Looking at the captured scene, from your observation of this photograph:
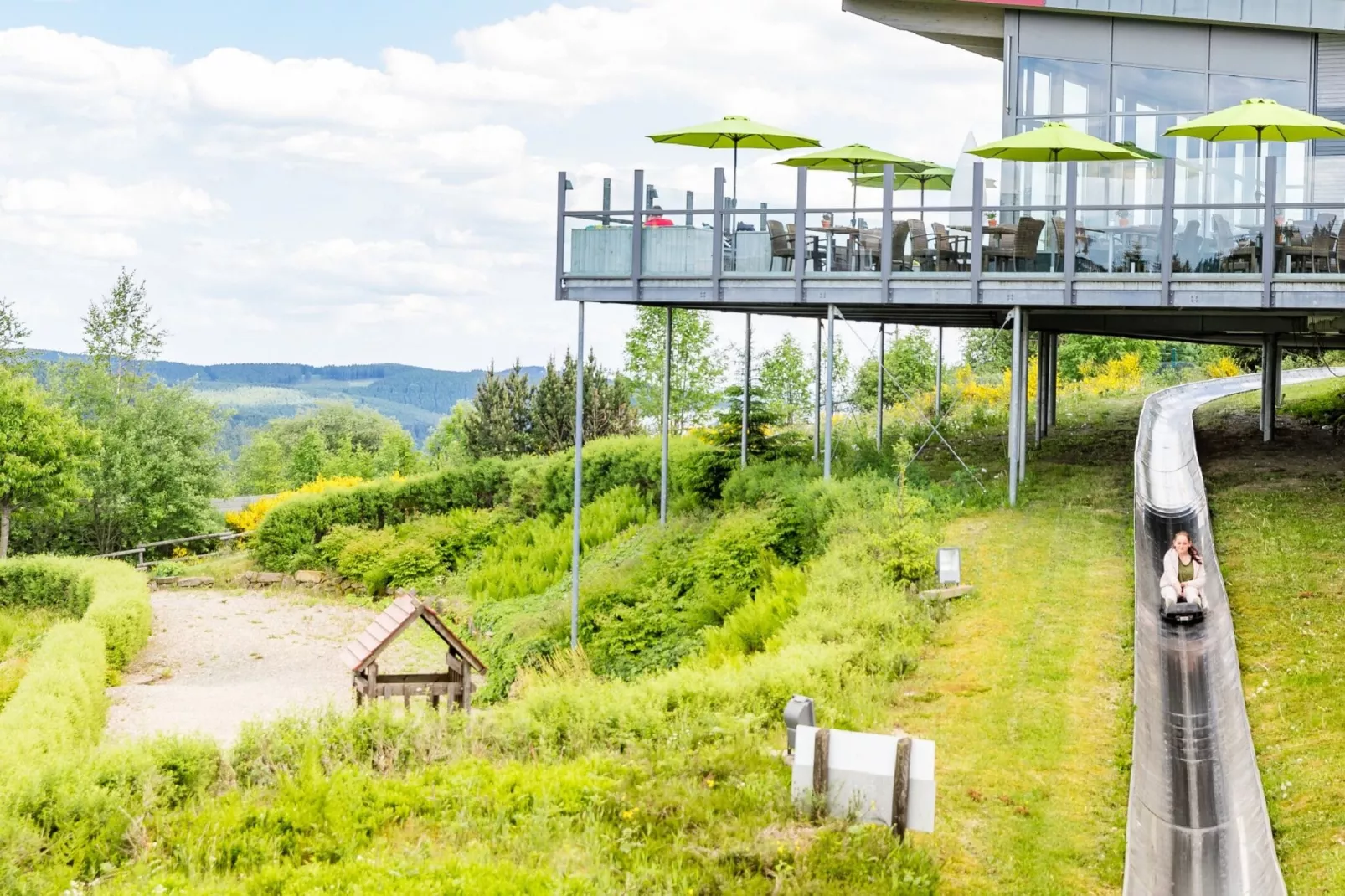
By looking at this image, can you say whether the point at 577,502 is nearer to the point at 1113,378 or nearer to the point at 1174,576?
the point at 1174,576

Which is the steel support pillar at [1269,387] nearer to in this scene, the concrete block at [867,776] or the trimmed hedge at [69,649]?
the concrete block at [867,776]

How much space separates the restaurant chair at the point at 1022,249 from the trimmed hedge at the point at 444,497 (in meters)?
11.0

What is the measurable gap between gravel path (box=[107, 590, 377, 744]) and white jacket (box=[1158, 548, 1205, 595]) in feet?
32.6

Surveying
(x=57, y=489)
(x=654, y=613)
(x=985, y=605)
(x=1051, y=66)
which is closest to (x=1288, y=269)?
(x=1051, y=66)

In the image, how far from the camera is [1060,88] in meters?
23.2

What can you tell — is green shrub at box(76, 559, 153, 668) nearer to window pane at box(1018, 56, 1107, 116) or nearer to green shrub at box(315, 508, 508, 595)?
green shrub at box(315, 508, 508, 595)

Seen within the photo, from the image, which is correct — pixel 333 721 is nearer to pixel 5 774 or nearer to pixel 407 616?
pixel 5 774

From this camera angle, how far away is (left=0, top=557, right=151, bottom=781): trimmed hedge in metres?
14.6

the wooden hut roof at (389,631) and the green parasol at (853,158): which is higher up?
the green parasol at (853,158)

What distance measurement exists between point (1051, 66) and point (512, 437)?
30.6 meters

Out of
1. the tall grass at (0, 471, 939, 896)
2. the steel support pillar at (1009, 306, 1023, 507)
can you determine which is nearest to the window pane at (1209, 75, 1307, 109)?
the steel support pillar at (1009, 306, 1023, 507)

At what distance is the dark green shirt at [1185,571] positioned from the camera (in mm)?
14898

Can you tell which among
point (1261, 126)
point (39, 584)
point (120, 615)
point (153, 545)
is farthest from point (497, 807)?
point (153, 545)

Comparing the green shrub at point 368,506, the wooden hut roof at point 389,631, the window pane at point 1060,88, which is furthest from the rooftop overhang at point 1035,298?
the green shrub at point 368,506
